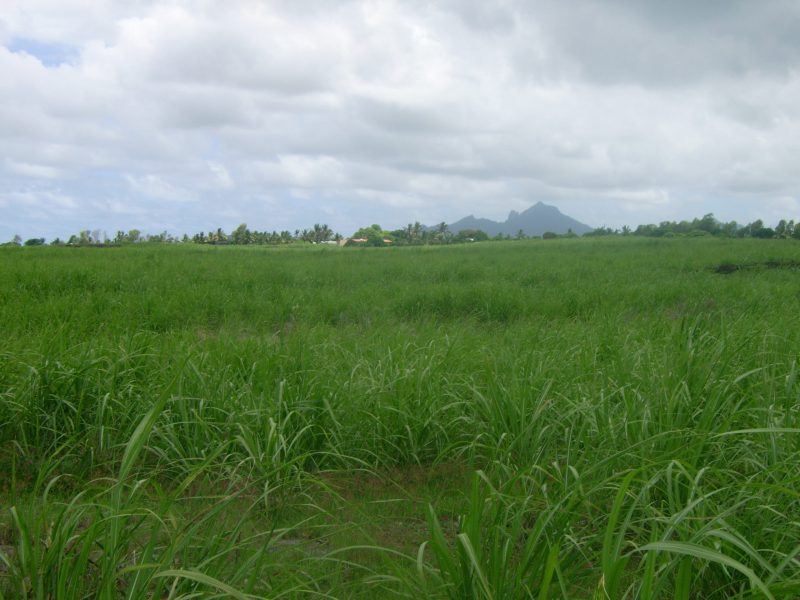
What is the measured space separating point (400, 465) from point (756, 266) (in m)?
13.6

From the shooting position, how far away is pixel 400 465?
3246 mm

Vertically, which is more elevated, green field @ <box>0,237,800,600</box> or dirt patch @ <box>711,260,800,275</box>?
dirt patch @ <box>711,260,800,275</box>

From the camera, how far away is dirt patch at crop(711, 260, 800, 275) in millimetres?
13930

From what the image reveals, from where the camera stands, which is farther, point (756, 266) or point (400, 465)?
point (756, 266)

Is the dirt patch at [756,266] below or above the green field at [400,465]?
above

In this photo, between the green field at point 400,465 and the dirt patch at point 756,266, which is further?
the dirt patch at point 756,266

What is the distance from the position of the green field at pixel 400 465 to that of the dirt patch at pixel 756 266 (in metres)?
8.66

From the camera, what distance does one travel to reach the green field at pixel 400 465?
1786 mm

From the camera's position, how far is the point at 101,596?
1.60m

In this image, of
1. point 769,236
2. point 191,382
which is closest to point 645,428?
point 191,382

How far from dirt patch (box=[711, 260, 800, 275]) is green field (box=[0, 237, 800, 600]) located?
866 cm

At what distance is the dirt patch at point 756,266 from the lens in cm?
1393

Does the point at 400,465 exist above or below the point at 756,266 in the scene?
below

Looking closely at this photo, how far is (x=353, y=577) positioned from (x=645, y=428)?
53.8 inches
